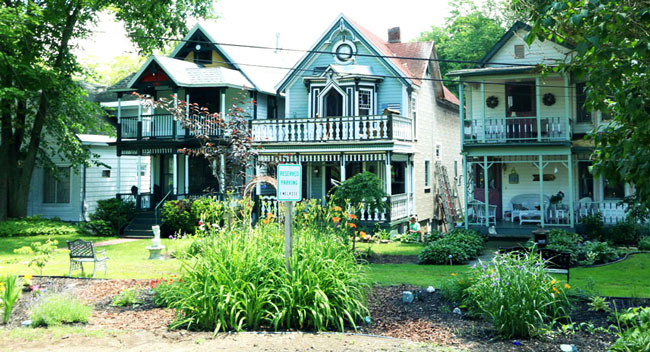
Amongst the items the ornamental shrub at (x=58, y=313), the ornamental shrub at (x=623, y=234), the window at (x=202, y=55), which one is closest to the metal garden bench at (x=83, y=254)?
the ornamental shrub at (x=58, y=313)

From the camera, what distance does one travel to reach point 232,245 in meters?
8.52

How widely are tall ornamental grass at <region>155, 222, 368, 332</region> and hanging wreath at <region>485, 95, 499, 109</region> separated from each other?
15.4 meters

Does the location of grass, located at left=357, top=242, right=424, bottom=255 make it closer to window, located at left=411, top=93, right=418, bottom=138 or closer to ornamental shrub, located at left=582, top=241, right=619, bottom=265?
ornamental shrub, located at left=582, top=241, right=619, bottom=265

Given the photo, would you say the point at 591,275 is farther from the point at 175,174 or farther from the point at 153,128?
the point at 153,128

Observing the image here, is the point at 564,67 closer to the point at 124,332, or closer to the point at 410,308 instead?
the point at 410,308

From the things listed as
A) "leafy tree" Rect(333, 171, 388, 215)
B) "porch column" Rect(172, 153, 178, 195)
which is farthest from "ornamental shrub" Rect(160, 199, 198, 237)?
"leafy tree" Rect(333, 171, 388, 215)

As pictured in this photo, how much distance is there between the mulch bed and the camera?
22.9ft

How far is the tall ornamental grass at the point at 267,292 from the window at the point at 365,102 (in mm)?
16426

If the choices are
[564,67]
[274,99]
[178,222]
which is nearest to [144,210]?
[178,222]

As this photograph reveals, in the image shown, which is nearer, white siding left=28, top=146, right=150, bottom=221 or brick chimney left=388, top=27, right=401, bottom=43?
white siding left=28, top=146, right=150, bottom=221

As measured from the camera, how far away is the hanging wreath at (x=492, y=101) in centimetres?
2188

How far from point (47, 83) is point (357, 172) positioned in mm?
13863

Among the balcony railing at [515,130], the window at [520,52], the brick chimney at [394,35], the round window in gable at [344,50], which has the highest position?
the brick chimney at [394,35]

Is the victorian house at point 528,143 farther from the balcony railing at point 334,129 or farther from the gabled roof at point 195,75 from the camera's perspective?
the gabled roof at point 195,75
